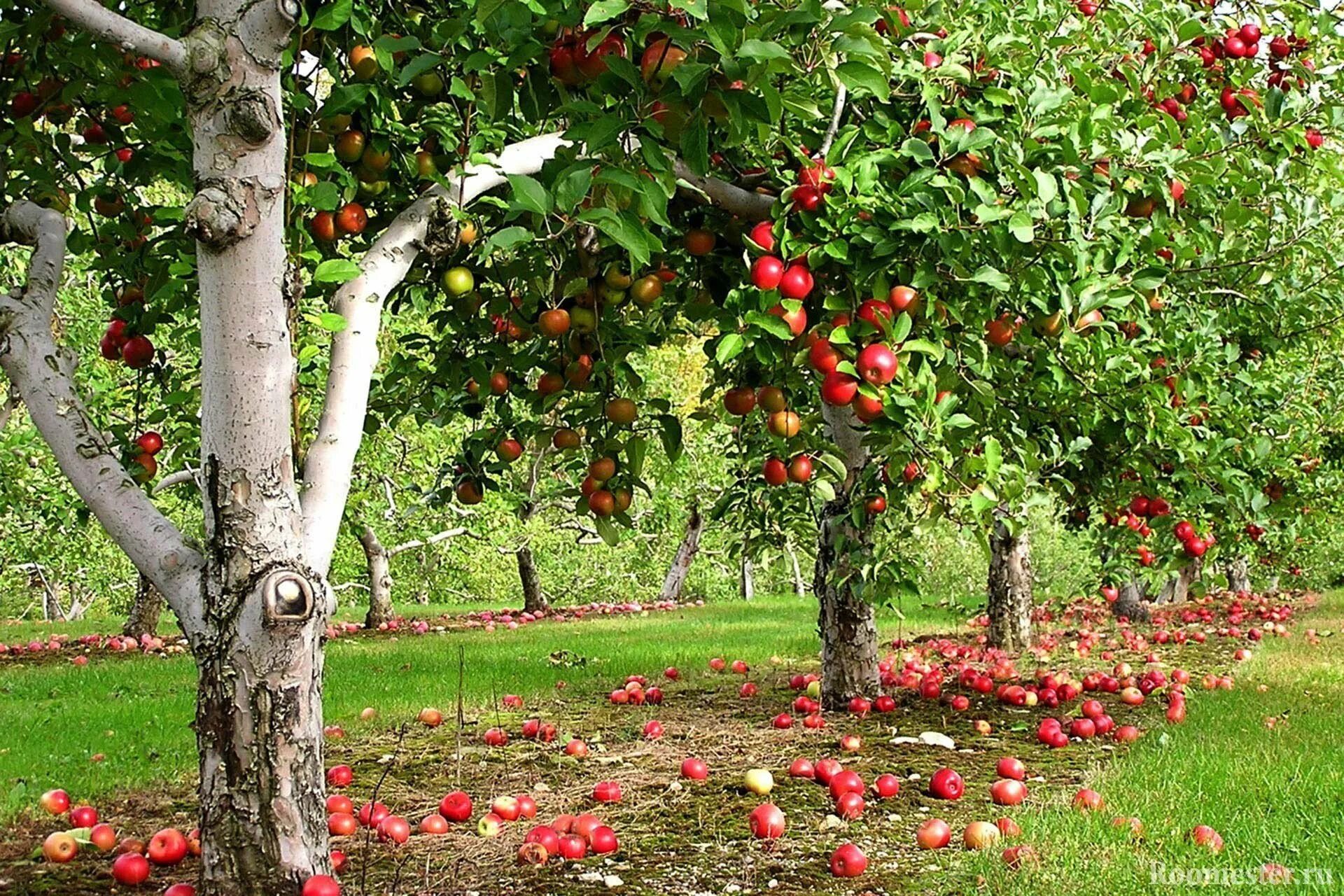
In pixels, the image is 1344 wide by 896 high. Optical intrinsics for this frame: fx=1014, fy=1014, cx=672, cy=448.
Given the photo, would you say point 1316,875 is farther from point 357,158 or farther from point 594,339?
point 357,158

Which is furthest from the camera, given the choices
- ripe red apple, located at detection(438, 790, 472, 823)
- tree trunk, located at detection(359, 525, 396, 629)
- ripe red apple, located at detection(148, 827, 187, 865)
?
tree trunk, located at detection(359, 525, 396, 629)

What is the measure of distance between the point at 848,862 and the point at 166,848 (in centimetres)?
214

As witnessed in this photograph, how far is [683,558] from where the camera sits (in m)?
18.2

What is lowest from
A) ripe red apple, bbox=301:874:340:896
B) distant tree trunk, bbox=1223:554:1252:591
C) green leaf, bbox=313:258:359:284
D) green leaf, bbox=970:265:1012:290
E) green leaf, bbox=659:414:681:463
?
distant tree trunk, bbox=1223:554:1252:591

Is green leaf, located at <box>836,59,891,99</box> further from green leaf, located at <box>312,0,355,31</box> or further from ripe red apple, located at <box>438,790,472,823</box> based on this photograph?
ripe red apple, located at <box>438,790,472,823</box>

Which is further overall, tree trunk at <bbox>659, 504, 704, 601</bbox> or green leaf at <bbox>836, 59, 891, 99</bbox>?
tree trunk at <bbox>659, 504, 704, 601</bbox>

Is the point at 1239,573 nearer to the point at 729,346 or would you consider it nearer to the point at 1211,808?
the point at 1211,808

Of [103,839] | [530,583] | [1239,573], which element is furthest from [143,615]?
[1239,573]

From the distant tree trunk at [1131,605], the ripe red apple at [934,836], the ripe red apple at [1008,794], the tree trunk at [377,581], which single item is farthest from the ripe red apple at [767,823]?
the distant tree trunk at [1131,605]

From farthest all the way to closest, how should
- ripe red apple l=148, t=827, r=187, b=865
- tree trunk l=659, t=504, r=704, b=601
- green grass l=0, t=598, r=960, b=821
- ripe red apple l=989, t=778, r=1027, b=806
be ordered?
tree trunk l=659, t=504, r=704, b=601 → green grass l=0, t=598, r=960, b=821 → ripe red apple l=989, t=778, r=1027, b=806 → ripe red apple l=148, t=827, r=187, b=865

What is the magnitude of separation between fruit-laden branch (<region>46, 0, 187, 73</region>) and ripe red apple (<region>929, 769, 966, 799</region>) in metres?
3.53

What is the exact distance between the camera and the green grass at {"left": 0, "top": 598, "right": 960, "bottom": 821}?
15.9ft

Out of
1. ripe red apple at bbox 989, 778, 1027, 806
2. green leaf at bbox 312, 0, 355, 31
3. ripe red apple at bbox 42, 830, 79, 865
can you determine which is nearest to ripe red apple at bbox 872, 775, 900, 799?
ripe red apple at bbox 989, 778, 1027, 806

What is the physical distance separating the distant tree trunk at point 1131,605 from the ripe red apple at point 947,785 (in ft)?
30.9
